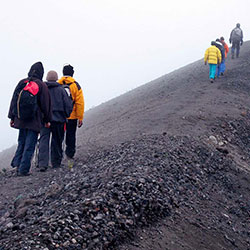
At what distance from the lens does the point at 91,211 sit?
5316mm

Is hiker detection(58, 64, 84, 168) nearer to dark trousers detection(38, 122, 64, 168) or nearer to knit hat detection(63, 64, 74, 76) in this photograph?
knit hat detection(63, 64, 74, 76)

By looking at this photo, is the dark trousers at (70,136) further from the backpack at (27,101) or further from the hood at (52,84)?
the backpack at (27,101)

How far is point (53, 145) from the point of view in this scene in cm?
884

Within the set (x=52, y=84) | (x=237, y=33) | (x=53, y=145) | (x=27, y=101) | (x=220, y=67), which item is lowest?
(x=53, y=145)

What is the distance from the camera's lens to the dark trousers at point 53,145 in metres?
8.62

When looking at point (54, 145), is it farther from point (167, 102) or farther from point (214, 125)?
point (167, 102)

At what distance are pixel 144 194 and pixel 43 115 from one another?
10.9 feet

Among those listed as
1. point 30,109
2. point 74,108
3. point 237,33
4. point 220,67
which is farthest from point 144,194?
point 237,33

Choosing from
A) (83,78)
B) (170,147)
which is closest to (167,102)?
(170,147)

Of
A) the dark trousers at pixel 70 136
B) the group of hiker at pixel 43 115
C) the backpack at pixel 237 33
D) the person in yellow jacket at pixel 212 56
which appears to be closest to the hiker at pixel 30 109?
the group of hiker at pixel 43 115

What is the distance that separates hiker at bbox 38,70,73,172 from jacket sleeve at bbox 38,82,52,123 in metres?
0.34

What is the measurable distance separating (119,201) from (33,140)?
331 cm

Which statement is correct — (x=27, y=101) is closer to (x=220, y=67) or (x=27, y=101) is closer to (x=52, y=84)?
(x=52, y=84)

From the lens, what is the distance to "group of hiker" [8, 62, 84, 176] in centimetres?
802
